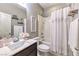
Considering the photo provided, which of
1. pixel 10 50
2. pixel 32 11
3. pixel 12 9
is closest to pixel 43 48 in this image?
pixel 10 50

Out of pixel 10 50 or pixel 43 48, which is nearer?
pixel 10 50

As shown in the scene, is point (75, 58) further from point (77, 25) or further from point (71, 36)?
point (77, 25)

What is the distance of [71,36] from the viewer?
140cm

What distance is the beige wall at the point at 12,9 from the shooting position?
55.4 inches

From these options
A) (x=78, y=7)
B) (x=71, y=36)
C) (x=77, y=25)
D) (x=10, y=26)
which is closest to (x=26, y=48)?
(x=10, y=26)

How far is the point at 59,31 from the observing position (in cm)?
148

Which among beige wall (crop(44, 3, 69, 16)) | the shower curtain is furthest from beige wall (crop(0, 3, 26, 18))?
the shower curtain

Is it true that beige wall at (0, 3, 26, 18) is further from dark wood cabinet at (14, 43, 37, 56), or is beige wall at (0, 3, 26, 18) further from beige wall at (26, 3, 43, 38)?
dark wood cabinet at (14, 43, 37, 56)

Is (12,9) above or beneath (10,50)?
above

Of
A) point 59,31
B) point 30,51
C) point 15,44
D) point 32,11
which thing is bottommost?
point 30,51

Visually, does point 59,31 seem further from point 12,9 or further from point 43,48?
point 12,9

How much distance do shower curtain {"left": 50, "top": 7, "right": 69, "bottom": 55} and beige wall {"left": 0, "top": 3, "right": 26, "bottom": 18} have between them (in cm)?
45

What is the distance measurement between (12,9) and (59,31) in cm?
75

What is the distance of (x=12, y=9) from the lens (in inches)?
56.4
